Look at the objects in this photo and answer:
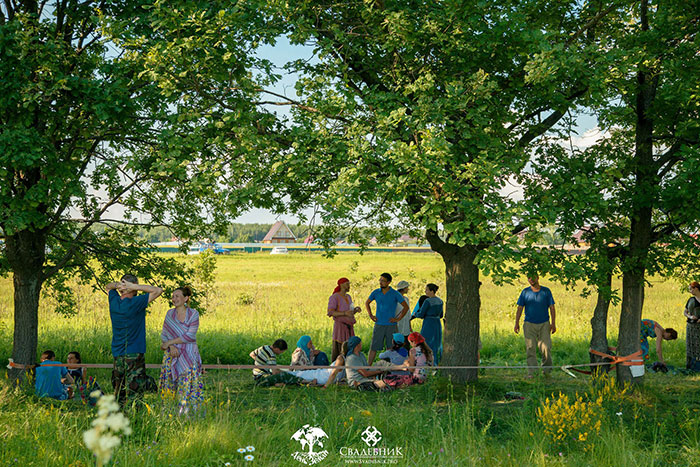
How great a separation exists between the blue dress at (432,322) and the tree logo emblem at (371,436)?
16.0ft

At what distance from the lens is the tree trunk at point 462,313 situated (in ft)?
33.2

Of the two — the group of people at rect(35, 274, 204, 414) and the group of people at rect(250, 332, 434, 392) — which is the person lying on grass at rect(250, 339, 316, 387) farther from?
the group of people at rect(35, 274, 204, 414)

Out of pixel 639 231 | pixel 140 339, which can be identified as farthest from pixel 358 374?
pixel 639 231

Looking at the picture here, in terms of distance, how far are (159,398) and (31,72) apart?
5.05m

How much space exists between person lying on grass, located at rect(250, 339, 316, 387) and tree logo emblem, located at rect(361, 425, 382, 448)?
3.51m

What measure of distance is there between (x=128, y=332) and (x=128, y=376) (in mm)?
552

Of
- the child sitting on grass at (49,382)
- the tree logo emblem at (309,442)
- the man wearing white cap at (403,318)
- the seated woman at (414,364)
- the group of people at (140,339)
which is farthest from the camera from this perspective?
the man wearing white cap at (403,318)

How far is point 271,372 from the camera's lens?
1036 centimetres

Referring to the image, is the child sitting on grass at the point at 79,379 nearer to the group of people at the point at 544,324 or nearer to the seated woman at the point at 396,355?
the seated woman at the point at 396,355

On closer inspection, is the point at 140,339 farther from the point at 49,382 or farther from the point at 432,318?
the point at 432,318

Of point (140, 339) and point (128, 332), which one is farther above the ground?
point (128, 332)

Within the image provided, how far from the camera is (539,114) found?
9.88 metres

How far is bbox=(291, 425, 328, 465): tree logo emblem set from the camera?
557cm

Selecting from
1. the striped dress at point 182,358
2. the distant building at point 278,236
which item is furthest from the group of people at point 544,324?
the distant building at point 278,236
